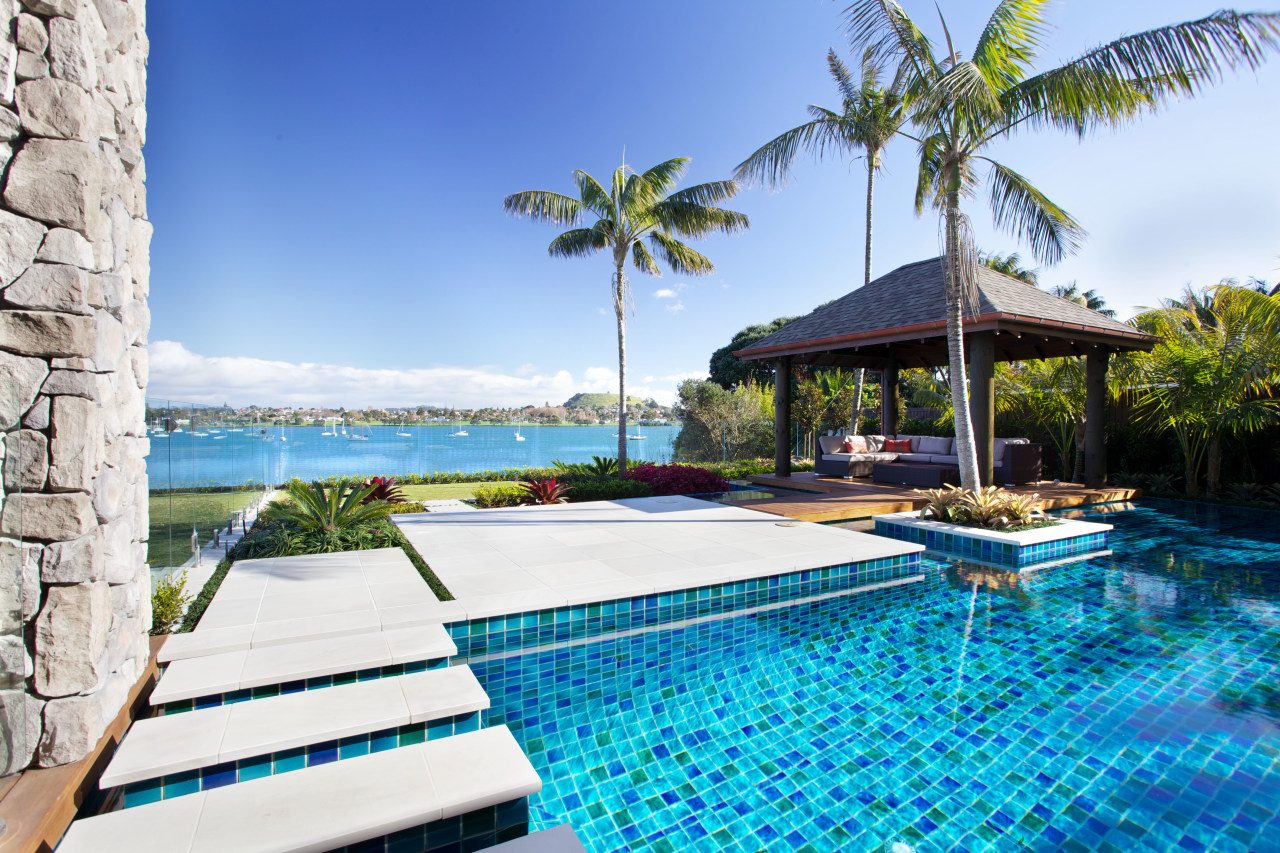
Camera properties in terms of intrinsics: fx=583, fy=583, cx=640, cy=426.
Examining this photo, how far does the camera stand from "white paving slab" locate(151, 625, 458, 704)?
2.99 metres

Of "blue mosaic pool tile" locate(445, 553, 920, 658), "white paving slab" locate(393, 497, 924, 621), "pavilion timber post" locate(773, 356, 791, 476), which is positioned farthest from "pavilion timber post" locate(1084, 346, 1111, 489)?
"blue mosaic pool tile" locate(445, 553, 920, 658)

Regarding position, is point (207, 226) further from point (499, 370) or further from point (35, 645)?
point (499, 370)

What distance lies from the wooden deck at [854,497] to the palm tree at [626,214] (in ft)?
12.3

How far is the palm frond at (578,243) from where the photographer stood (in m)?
12.5

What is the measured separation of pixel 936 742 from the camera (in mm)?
3031

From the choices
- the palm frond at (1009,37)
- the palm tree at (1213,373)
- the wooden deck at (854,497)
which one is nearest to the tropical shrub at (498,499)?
the wooden deck at (854,497)

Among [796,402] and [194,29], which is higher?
[194,29]

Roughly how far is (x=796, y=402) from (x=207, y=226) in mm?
14321

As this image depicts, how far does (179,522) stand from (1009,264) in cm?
2985

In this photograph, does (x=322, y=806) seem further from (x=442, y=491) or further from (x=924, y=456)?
(x=924, y=456)

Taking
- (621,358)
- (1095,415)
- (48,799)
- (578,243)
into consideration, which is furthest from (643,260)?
(48,799)

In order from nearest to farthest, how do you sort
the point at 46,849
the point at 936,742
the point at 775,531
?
the point at 46,849, the point at 936,742, the point at 775,531

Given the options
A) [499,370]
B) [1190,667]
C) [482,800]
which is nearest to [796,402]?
[1190,667]

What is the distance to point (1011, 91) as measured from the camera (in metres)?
7.30
